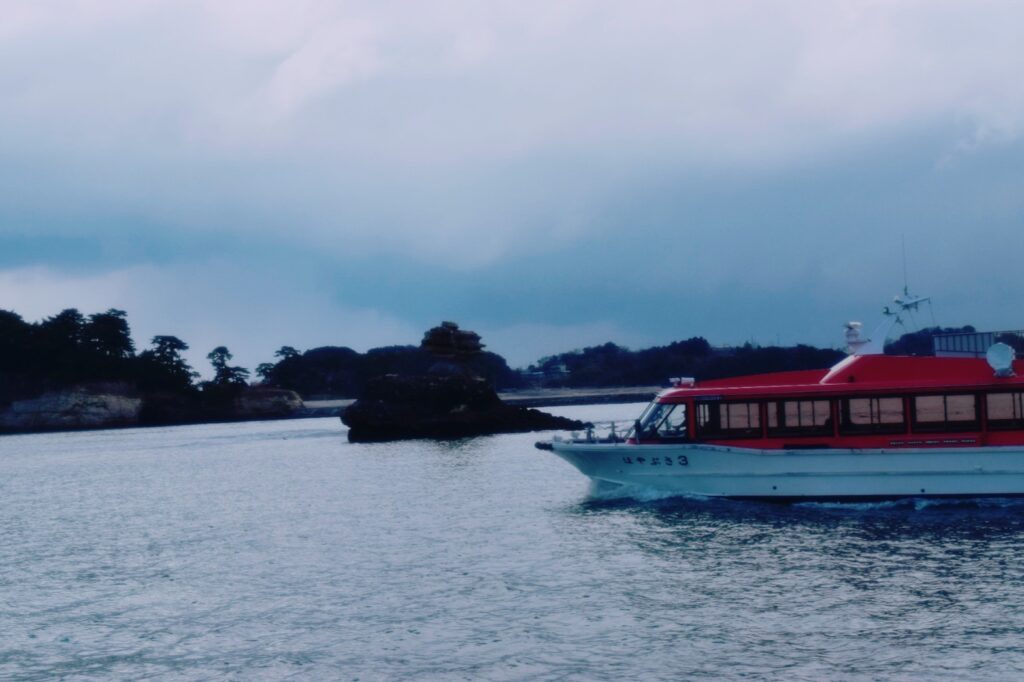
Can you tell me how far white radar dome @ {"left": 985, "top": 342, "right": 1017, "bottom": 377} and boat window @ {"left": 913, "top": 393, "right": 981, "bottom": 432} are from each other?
0.89 m

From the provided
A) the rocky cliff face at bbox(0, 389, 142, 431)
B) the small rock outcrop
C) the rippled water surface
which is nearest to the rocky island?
the small rock outcrop

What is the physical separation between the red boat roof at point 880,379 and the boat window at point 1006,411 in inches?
11.3

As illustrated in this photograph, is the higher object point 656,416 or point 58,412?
point 58,412

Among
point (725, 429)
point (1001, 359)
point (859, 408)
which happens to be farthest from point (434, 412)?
point (1001, 359)

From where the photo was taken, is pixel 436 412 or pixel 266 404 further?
pixel 266 404

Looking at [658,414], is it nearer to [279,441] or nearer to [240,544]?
[240,544]

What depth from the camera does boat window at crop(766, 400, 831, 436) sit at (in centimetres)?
2845

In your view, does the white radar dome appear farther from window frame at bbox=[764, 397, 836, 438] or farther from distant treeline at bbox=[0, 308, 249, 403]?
distant treeline at bbox=[0, 308, 249, 403]

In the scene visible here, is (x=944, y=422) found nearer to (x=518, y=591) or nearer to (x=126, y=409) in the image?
(x=518, y=591)

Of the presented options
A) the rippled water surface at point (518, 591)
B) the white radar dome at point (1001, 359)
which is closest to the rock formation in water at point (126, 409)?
the rippled water surface at point (518, 591)

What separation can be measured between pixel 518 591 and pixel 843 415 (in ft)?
39.1

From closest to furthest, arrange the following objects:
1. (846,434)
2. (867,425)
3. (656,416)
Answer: (867,425) < (846,434) < (656,416)

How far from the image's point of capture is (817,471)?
27.7 meters

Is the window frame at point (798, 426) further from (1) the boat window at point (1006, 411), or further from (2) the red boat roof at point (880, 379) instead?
(1) the boat window at point (1006, 411)
